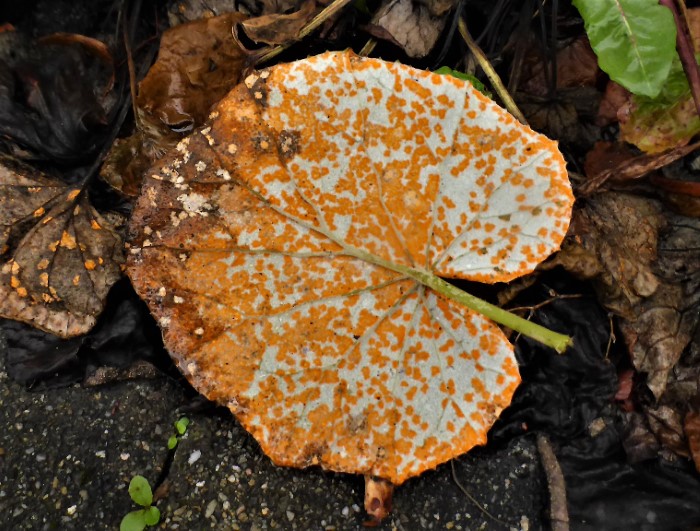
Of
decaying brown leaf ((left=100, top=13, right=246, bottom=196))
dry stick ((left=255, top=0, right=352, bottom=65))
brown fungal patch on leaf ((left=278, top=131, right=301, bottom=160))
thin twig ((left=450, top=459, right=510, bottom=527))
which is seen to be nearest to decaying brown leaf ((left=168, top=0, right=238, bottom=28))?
decaying brown leaf ((left=100, top=13, right=246, bottom=196))

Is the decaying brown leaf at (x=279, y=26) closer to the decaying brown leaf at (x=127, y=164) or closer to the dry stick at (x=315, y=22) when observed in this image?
the dry stick at (x=315, y=22)

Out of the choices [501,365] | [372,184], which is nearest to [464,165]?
[372,184]

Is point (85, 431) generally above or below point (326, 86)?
below

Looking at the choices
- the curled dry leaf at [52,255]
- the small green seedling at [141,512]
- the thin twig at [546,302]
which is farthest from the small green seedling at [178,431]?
the thin twig at [546,302]

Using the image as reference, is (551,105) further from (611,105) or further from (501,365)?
(501,365)

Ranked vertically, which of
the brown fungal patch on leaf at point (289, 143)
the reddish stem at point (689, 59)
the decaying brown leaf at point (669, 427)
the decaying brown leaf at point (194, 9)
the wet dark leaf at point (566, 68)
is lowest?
the decaying brown leaf at point (669, 427)
